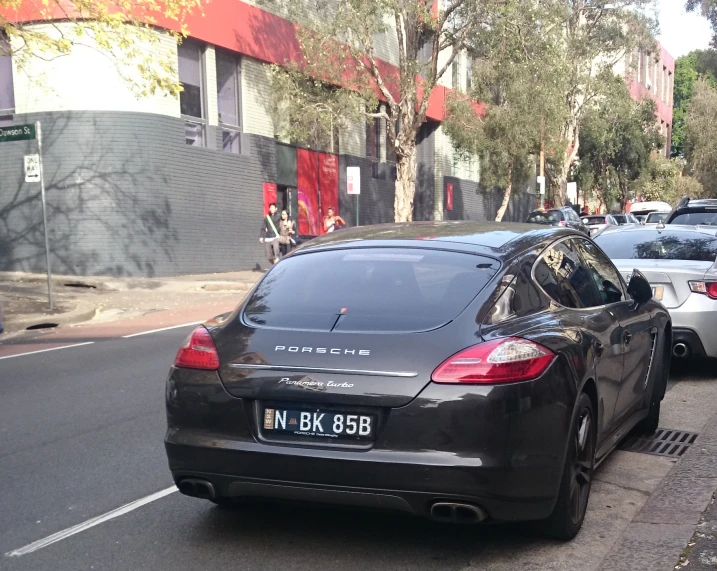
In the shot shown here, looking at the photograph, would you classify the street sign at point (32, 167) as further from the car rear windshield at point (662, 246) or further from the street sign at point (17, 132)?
the car rear windshield at point (662, 246)

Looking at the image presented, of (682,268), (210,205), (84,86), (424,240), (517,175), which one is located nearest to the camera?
(424,240)

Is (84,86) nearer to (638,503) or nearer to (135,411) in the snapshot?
(135,411)

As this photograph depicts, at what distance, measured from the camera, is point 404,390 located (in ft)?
12.6

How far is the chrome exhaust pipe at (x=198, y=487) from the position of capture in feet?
13.8

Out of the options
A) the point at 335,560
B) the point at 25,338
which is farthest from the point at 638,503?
the point at 25,338

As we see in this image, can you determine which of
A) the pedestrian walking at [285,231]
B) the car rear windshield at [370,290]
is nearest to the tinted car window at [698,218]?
the car rear windshield at [370,290]

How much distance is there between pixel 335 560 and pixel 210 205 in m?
20.7

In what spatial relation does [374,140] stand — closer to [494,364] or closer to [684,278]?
[684,278]

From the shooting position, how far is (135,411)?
7.66 m

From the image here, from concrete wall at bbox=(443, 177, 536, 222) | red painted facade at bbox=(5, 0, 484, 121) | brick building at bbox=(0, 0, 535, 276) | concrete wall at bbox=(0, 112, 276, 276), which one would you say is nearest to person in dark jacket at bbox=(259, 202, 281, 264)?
brick building at bbox=(0, 0, 535, 276)

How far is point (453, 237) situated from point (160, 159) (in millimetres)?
18507

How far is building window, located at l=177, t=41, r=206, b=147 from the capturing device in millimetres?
23391

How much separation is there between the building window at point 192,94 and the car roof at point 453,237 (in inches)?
744

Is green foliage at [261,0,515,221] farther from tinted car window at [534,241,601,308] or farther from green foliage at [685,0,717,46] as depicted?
tinted car window at [534,241,601,308]
